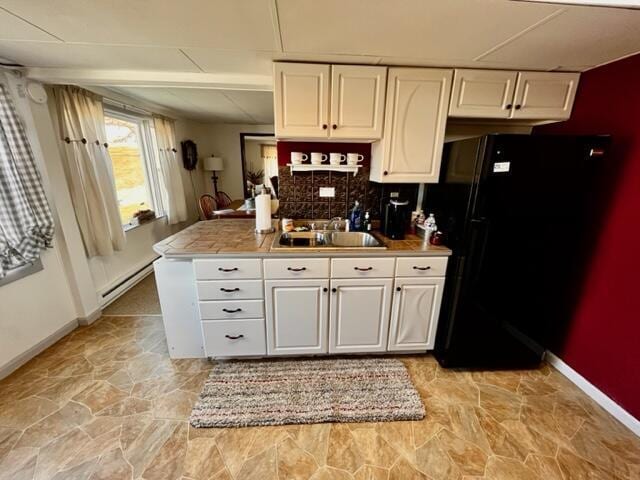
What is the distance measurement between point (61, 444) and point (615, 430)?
10.3 feet

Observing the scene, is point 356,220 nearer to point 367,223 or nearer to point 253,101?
point 367,223

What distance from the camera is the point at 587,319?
70.3 inches

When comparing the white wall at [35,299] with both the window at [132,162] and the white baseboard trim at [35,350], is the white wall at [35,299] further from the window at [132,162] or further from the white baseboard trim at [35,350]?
the window at [132,162]

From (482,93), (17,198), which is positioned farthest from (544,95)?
(17,198)

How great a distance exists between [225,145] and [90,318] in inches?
154

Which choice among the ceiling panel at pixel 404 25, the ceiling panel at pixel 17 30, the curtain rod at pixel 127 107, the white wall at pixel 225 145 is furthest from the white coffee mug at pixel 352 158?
the white wall at pixel 225 145

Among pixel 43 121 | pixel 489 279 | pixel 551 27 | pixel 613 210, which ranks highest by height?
pixel 551 27

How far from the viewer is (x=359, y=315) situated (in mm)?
1894

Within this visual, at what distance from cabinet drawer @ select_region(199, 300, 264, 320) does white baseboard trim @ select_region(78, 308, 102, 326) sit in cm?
145

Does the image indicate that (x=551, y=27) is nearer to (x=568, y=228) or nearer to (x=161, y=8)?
(x=568, y=228)

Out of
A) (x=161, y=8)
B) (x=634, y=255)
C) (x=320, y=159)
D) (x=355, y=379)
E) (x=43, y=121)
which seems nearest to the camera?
(x=161, y=8)

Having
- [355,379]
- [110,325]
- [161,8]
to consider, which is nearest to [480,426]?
[355,379]

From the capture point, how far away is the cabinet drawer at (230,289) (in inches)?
69.6

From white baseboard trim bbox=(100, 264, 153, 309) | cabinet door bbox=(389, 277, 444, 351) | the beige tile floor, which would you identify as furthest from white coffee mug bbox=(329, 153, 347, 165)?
white baseboard trim bbox=(100, 264, 153, 309)
